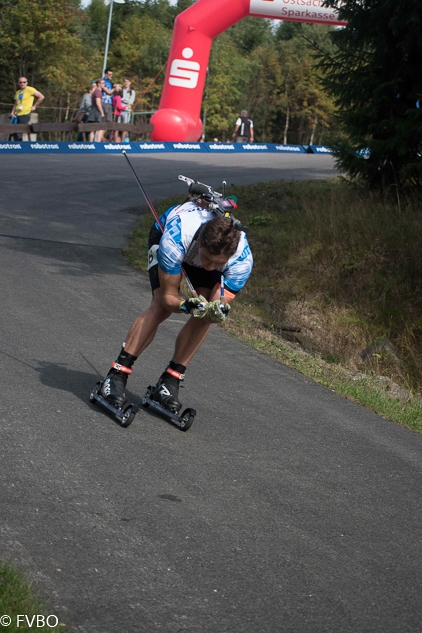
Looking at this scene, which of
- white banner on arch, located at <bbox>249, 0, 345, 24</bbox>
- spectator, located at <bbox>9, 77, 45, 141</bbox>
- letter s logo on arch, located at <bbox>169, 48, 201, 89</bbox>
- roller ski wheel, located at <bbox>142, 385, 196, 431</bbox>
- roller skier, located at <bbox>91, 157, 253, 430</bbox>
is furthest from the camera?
letter s logo on arch, located at <bbox>169, 48, 201, 89</bbox>

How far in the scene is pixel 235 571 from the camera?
4090mm

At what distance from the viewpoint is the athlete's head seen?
543cm

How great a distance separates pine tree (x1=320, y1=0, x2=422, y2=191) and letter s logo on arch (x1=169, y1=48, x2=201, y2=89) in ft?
41.5

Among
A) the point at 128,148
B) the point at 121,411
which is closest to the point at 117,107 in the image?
the point at 128,148

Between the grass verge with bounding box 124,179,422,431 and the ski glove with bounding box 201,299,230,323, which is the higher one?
the ski glove with bounding box 201,299,230,323

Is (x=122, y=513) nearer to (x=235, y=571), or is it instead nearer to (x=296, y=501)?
(x=235, y=571)

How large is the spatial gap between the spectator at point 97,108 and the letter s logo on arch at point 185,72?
2.45 m

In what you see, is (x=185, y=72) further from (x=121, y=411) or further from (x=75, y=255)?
(x=121, y=411)

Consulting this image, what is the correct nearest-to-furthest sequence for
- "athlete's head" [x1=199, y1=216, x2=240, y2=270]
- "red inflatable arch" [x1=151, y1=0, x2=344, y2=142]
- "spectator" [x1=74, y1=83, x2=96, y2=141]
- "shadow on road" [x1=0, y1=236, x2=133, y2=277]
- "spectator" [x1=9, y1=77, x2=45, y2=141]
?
"athlete's head" [x1=199, y1=216, x2=240, y2=270] < "shadow on road" [x1=0, y1=236, x2=133, y2=277] < "spectator" [x1=9, y1=77, x2=45, y2=141] < "red inflatable arch" [x1=151, y1=0, x2=344, y2=142] < "spectator" [x1=74, y1=83, x2=96, y2=141]

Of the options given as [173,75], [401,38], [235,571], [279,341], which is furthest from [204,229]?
[173,75]

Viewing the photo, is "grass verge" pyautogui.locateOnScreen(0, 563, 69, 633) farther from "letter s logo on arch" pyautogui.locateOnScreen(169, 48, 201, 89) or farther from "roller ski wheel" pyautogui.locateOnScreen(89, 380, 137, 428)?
Answer: "letter s logo on arch" pyautogui.locateOnScreen(169, 48, 201, 89)

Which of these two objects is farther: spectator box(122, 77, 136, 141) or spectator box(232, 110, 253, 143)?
spectator box(232, 110, 253, 143)

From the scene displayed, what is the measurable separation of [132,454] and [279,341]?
4.81 meters

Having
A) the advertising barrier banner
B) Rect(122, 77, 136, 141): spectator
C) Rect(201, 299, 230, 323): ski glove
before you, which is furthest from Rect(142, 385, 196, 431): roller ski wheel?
Rect(122, 77, 136, 141): spectator
